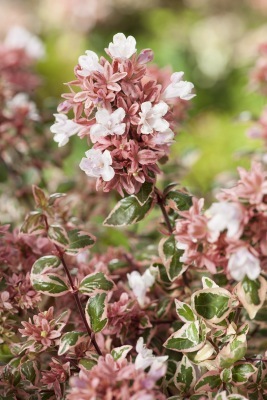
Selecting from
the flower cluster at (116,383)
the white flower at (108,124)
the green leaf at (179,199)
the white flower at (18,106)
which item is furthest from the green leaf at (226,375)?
the white flower at (18,106)

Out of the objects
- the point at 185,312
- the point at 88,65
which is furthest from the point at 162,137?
the point at 185,312

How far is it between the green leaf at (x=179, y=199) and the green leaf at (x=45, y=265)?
18 centimetres

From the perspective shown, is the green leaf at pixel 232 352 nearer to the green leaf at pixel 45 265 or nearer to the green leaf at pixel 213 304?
the green leaf at pixel 213 304

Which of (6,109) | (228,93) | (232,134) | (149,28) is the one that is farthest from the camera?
(149,28)

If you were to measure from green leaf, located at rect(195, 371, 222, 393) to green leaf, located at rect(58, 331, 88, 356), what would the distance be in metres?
0.17

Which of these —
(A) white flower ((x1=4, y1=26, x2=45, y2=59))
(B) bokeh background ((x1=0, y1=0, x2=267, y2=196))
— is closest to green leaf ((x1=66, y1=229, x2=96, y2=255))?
(A) white flower ((x1=4, y1=26, x2=45, y2=59))

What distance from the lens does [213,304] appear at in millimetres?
707

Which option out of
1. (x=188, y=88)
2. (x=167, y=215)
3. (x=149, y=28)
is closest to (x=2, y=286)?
(x=167, y=215)

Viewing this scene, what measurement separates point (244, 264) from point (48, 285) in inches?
11.0

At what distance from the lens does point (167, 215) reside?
80cm

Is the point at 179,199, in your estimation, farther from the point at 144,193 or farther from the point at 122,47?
the point at 122,47

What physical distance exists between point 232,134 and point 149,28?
137cm

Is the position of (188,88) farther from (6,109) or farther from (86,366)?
(6,109)

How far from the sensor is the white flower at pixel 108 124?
67 cm
